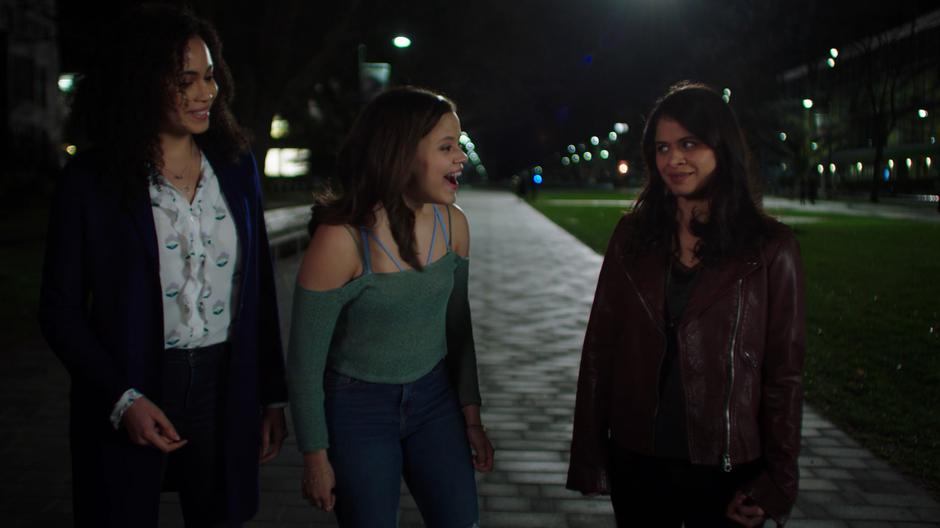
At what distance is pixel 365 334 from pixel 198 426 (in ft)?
1.73

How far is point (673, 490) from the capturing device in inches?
98.8

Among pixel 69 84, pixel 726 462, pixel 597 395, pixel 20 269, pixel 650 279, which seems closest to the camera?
pixel 726 462

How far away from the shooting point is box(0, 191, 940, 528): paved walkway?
4.41 metres

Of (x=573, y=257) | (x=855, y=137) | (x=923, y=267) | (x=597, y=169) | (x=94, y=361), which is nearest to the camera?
(x=94, y=361)

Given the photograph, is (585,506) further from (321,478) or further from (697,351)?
(321,478)

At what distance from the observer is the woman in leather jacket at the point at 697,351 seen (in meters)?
2.43

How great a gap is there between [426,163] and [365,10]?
17.5 metres

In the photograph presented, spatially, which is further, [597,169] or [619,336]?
[597,169]

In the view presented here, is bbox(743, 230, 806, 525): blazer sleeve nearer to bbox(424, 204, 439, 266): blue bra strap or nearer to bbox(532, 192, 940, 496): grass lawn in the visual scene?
bbox(532, 192, 940, 496): grass lawn

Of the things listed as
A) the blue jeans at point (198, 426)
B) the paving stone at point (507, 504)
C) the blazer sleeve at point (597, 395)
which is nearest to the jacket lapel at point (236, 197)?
the blue jeans at point (198, 426)

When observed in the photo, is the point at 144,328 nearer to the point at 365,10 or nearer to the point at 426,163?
the point at 426,163

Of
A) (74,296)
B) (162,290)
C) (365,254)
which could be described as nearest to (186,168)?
(162,290)

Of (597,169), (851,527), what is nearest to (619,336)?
(851,527)

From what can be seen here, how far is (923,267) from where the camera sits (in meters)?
15.9
